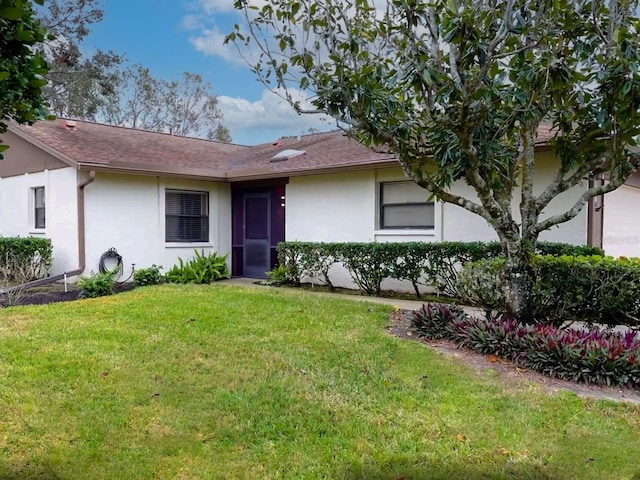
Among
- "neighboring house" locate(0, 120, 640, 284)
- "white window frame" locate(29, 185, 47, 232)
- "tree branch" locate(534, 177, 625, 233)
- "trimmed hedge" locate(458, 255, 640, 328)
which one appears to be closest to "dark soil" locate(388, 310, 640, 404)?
"trimmed hedge" locate(458, 255, 640, 328)

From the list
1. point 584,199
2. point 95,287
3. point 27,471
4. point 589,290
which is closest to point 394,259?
point 589,290

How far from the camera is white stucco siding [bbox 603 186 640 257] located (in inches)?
377

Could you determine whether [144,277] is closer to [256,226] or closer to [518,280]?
[256,226]

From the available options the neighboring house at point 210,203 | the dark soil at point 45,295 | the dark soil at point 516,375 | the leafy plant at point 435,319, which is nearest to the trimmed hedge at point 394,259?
the neighboring house at point 210,203

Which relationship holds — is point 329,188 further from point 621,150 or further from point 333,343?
point 621,150

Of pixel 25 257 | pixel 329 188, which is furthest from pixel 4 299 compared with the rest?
pixel 329 188

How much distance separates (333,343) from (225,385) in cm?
166

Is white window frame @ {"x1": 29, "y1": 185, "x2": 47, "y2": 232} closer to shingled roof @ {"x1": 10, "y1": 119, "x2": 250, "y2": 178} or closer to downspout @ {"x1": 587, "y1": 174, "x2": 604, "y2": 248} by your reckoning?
shingled roof @ {"x1": 10, "y1": 119, "x2": 250, "y2": 178}

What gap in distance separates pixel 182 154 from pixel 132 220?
3351 millimetres

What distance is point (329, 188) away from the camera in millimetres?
11547

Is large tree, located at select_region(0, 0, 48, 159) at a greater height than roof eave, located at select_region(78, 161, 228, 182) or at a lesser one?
lesser

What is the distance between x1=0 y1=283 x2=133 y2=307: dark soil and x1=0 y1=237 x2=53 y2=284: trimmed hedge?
0.82 meters

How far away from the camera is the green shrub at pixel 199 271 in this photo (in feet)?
36.2

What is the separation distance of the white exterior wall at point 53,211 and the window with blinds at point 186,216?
2.17m
